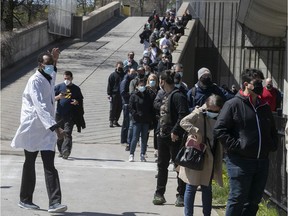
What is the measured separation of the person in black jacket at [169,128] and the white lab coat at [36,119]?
1.48 m

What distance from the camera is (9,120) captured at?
16.7 meters

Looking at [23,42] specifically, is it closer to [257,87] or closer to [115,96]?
[115,96]

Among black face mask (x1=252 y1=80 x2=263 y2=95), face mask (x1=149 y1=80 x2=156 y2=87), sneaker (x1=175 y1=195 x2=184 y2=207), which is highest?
black face mask (x1=252 y1=80 x2=263 y2=95)

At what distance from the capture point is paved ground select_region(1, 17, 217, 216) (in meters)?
8.88

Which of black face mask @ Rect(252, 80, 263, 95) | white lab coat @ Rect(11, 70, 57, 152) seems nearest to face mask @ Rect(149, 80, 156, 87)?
white lab coat @ Rect(11, 70, 57, 152)

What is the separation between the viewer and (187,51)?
2595cm

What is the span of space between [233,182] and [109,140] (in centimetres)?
861

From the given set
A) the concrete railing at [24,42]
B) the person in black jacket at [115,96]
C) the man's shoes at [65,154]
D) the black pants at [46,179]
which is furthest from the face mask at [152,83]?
the concrete railing at [24,42]

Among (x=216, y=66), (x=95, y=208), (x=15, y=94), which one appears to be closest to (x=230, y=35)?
(x=216, y=66)

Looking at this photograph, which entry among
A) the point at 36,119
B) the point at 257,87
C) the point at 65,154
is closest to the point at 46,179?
the point at 36,119

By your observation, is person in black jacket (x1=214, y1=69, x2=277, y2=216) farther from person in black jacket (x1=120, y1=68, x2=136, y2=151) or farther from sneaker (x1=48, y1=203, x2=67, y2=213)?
person in black jacket (x1=120, y1=68, x2=136, y2=151)

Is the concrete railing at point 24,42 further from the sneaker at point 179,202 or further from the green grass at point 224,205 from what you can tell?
the sneaker at point 179,202

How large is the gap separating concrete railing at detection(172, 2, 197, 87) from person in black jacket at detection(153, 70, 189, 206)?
10928mm

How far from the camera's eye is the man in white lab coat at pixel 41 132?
8.12m
